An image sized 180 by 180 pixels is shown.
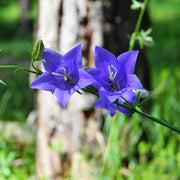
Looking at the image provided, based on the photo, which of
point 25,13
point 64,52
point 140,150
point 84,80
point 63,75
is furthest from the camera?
point 25,13

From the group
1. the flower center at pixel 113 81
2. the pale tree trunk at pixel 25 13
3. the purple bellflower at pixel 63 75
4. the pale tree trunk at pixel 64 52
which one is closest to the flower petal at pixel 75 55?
the purple bellflower at pixel 63 75

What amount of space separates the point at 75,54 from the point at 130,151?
5.86 ft

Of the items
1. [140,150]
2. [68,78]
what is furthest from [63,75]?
[140,150]

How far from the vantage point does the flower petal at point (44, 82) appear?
112 cm

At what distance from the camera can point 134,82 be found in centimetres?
114

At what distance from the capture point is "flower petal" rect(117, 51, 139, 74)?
1.16 metres

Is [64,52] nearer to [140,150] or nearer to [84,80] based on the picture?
[140,150]

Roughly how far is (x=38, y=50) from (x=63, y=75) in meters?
0.12

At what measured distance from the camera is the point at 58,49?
102 inches

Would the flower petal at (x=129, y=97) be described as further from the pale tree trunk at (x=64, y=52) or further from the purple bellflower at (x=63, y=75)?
the pale tree trunk at (x=64, y=52)

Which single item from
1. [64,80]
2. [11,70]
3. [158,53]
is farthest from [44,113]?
[158,53]

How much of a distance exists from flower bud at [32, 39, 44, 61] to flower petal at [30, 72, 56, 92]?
0.05 metres

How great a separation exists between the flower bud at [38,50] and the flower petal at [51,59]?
0.03 m

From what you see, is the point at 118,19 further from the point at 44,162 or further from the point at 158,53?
the point at 158,53
